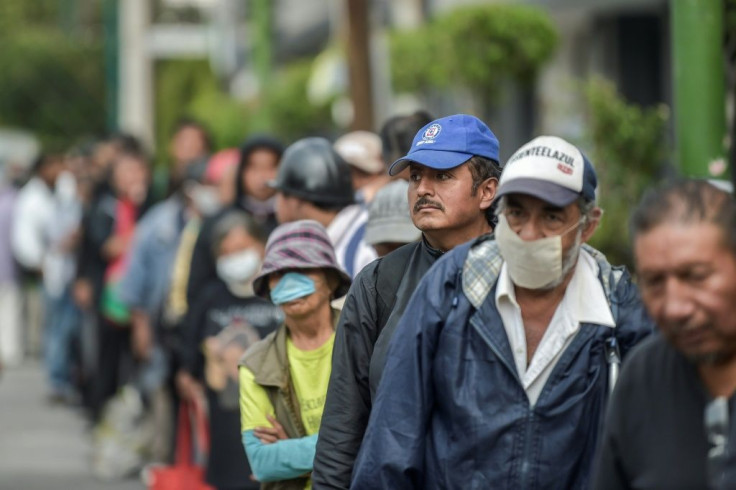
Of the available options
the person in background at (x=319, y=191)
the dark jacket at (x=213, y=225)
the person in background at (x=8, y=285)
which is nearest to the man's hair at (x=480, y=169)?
the person in background at (x=319, y=191)

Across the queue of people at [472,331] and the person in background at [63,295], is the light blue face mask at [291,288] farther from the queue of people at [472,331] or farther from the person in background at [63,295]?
the person in background at [63,295]

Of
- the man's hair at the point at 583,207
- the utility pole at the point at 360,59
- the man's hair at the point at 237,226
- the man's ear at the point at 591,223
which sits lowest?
the man's hair at the point at 237,226

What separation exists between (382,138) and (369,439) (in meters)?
3.45

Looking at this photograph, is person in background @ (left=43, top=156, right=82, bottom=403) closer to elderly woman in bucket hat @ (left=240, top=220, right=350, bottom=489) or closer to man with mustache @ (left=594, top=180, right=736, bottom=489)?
Result: elderly woman in bucket hat @ (left=240, top=220, right=350, bottom=489)

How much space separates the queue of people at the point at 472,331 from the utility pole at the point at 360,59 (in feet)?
19.6

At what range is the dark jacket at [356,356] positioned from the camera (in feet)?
15.5

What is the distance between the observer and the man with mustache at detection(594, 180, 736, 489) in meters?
3.17

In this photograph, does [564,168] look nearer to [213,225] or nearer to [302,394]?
[302,394]

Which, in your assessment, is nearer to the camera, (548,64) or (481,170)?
(481,170)

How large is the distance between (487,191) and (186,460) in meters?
4.85

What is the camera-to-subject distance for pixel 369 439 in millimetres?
4215

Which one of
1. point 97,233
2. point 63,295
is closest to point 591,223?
point 97,233

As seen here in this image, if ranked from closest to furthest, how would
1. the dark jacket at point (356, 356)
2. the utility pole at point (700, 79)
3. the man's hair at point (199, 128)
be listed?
the dark jacket at point (356, 356) < the utility pole at point (700, 79) < the man's hair at point (199, 128)

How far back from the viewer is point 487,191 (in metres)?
4.96
